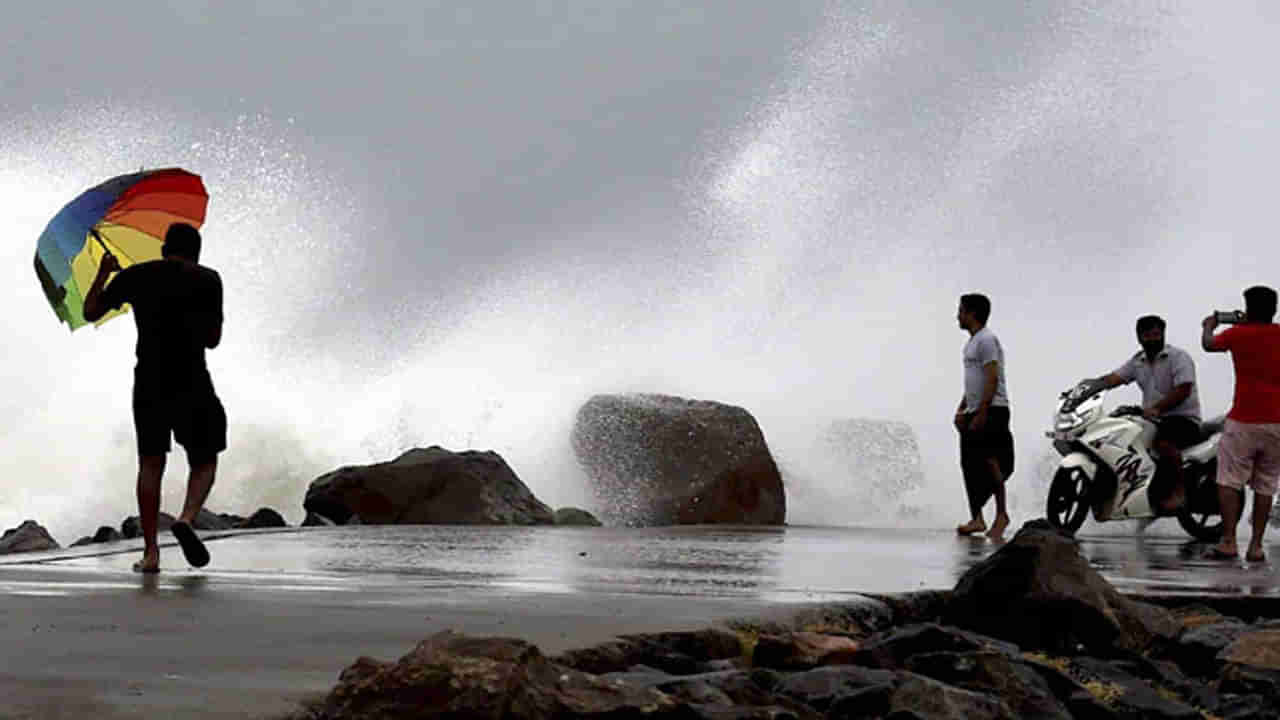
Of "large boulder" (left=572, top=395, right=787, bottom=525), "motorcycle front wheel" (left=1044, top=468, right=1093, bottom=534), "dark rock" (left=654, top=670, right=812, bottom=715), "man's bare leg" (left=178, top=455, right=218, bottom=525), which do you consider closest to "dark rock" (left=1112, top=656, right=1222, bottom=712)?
"dark rock" (left=654, top=670, right=812, bottom=715)

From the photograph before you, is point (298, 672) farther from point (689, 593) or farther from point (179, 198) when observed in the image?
point (179, 198)

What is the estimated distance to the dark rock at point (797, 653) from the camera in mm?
4914

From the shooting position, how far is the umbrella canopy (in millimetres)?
9391

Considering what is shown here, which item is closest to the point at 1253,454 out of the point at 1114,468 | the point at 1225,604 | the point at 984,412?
the point at 984,412

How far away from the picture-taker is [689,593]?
22.2 feet

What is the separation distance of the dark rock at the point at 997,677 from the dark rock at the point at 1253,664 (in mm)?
903

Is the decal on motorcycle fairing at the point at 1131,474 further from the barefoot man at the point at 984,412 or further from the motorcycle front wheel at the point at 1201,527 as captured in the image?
the barefoot man at the point at 984,412

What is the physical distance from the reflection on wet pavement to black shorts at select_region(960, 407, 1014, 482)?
2.17 feet

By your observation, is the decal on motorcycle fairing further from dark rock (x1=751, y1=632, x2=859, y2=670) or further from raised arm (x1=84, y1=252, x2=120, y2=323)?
dark rock (x1=751, y1=632, x2=859, y2=670)

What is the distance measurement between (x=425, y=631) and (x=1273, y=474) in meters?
6.90

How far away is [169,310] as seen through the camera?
7836 millimetres

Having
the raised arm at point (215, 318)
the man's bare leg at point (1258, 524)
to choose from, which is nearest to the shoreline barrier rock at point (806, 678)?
the raised arm at point (215, 318)

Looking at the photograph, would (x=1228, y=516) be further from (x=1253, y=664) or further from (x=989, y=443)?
(x=1253, y=664)

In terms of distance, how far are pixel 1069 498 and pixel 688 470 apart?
19.7ft
